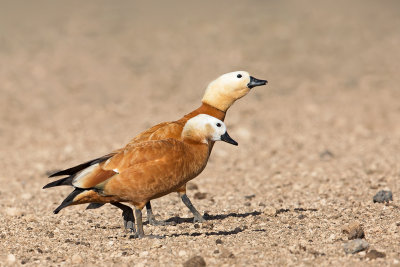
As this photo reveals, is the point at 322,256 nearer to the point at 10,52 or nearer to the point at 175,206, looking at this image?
the point at 175,206

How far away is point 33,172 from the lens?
40.1ft

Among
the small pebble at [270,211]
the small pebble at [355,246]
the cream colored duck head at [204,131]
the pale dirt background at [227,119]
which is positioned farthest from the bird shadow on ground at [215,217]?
the small pebble at [355,246]

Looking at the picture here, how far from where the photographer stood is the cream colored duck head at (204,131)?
689 cm

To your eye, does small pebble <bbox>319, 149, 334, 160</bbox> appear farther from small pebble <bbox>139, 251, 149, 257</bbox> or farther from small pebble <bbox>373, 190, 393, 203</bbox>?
small pebble <bbox>139, 251, 149, 257</bbox>

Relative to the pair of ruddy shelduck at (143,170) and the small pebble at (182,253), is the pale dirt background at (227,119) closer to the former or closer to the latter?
the small pebble at (182,253)

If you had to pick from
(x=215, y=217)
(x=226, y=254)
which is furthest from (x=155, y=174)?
(x=215, y=217)

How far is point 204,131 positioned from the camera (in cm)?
688

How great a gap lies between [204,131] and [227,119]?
30.4 feet

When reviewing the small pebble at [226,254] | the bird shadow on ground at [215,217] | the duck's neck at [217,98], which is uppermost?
the duck's neck at [217,98]

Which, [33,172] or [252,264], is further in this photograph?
[33,172]

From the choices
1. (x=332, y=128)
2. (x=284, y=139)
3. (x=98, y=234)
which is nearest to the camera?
(x=98, y=234)

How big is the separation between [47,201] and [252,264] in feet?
14.9

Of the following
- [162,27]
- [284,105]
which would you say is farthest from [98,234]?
[162,27]

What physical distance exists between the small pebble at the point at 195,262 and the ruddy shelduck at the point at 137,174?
3.23ft
